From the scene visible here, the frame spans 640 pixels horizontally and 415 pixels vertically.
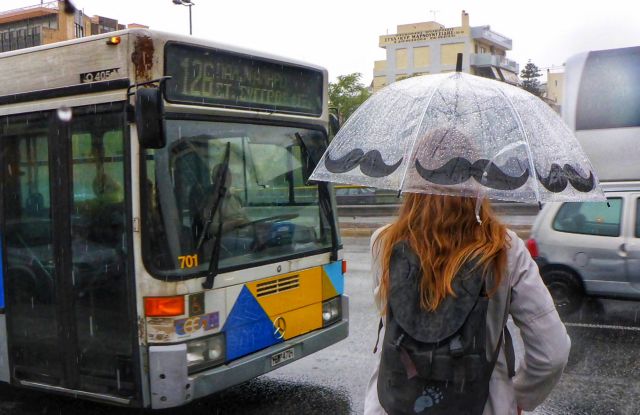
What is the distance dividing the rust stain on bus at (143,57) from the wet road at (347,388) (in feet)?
8.68

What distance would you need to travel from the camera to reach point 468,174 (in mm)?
2281

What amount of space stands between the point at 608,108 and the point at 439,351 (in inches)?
435

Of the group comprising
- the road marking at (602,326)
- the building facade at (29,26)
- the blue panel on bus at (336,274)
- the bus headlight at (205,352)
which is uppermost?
the building facade at (29,26)

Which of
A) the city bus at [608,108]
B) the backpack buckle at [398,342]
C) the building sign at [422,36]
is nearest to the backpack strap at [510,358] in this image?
the backpack buckle at [398,342]

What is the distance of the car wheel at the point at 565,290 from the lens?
28.2 feet

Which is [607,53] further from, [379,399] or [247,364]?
[379,399]

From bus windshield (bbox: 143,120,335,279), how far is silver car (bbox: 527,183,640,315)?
3.99m

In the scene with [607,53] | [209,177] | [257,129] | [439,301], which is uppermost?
[607,53]

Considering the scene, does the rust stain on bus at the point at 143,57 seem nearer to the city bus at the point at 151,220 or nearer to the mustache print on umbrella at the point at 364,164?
the city bus at the point at 151,220

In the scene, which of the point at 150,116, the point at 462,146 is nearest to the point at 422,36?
the point at 150,116

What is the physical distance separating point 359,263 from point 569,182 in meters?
11.1

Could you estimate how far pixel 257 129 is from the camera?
5.25m

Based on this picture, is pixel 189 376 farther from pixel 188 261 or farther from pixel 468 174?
pixel 468 174


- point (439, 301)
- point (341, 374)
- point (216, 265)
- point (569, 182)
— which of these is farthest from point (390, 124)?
point (341, 374)
